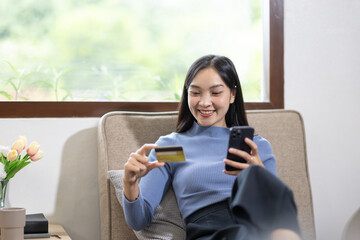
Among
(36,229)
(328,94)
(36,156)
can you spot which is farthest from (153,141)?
(328,94)

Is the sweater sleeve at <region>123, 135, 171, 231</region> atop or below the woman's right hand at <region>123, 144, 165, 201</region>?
below

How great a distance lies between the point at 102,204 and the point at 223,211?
572 millimetres

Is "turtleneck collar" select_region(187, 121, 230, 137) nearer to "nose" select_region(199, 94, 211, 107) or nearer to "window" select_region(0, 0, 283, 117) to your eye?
"nose" select_region(199, 94, 211, 107)

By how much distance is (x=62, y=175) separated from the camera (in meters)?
2.25

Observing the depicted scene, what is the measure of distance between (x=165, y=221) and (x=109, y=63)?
87 centimetres

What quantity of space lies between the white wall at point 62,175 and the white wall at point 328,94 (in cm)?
104

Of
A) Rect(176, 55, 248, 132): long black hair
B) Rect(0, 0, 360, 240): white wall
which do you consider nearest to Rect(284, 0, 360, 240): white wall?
Rect(0, 0, 360, 240): white wall

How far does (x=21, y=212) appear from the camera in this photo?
62.6 inches

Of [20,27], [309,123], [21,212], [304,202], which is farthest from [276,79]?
[21,212]

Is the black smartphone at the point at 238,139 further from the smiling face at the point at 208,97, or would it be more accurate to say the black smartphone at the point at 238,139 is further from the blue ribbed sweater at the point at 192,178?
the smiling face at the point at 208,97

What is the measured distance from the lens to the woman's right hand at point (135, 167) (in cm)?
166

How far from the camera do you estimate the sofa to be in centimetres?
188

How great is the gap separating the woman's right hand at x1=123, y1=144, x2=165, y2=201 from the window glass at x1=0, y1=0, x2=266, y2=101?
0.76m

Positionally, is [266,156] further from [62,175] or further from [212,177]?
[62,175]
